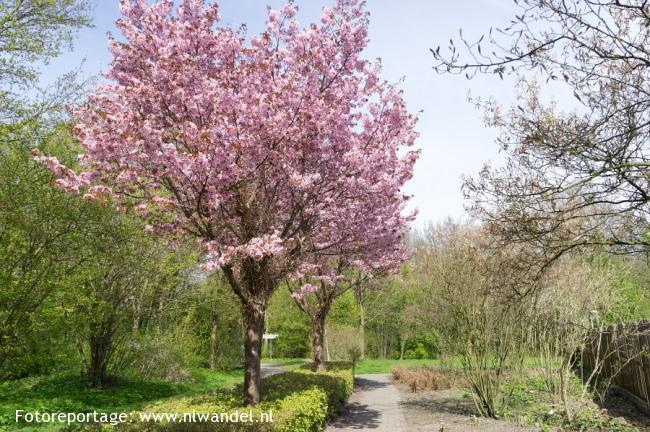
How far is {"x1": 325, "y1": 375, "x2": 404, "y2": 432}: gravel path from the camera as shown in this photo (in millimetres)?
10484

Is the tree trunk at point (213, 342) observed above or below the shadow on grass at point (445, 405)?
above

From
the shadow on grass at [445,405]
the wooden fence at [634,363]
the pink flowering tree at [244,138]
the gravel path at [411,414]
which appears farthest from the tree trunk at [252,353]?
the wooden fence at [634,363]

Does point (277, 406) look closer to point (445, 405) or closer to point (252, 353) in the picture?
point (252, 353)

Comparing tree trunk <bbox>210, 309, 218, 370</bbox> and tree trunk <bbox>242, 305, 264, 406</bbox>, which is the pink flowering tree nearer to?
tree trunk <bbox>242, 305, 264, 406</bbox>

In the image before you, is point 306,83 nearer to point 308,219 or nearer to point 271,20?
point 271,20

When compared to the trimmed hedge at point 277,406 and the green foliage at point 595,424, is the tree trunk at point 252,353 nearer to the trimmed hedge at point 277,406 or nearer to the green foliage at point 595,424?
the trimmed hedge at point 277,406

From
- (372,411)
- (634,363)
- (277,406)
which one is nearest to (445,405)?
(372,411)

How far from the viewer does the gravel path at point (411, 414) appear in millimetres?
9227

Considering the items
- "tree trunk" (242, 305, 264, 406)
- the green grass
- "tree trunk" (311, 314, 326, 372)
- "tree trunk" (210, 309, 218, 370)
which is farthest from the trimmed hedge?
"tree trunk" (210, 309, 218, 370)

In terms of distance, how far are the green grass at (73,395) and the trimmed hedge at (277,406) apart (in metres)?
2.00

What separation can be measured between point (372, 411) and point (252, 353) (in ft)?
17.5

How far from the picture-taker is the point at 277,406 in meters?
8.26

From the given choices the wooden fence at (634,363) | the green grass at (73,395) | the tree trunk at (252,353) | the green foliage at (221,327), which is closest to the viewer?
the tree trunk at (252,353)

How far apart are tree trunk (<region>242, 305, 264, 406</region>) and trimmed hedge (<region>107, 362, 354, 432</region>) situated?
26 centimetres
